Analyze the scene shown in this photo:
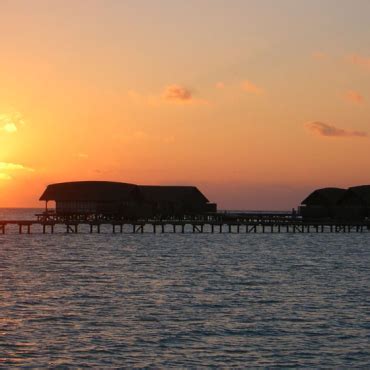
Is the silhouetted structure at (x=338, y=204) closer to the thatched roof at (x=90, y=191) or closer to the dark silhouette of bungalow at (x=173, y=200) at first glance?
the dark silhouette of bungalow at (x=173, y=200)

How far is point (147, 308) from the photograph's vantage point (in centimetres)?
3231

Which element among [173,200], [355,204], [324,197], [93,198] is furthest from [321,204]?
[93,198]

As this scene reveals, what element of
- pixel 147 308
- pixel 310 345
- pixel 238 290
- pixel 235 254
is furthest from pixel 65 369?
pixel 235 254

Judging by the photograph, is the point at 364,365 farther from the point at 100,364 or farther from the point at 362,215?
the point at 362,215

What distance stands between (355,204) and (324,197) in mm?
4932

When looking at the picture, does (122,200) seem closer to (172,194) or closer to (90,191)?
(90,191)

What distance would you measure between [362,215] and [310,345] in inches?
3441

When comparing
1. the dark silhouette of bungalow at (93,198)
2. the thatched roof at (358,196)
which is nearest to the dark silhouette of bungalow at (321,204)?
the thatched roof at (358,196)

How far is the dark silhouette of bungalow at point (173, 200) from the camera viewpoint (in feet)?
366

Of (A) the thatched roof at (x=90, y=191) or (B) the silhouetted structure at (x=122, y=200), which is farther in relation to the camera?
(A) the thatched roof at (x=90, y=191)

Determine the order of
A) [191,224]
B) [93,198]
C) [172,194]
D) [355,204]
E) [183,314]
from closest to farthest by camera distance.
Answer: [183,314] < [93,198] < [355,204] < [172,194] < [191,224]

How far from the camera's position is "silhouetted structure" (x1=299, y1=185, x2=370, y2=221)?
360 ft

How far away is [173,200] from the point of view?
112 metres

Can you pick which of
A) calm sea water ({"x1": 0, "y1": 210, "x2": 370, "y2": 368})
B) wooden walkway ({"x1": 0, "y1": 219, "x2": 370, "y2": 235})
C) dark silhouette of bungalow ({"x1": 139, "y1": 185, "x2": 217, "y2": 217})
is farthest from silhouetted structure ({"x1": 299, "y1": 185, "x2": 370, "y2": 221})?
calm sea water ({"x1": 0, "y1": 210, "x2": 370, "y2": 368})
